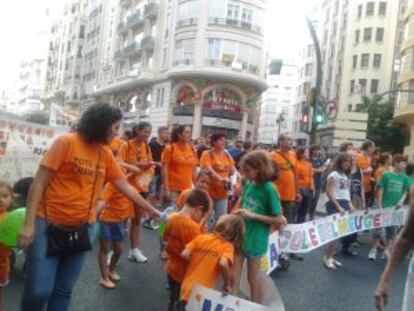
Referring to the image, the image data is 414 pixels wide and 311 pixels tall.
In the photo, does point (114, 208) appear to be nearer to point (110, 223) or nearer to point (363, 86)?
point (110, 223)

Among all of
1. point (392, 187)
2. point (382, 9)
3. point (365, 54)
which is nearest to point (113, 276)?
point (392, 187)

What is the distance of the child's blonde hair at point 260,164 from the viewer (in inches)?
211

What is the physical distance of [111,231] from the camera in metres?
6.41

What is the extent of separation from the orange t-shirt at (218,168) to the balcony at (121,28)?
5179 centimetres

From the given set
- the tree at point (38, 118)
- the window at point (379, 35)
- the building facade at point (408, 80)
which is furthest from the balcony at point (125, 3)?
the building facade at point (408, 80)

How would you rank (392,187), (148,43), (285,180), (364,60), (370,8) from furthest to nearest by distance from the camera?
1. (370,8)
2. (364,60)
3. (148,43)
4. (392,187)
5. (285,180)

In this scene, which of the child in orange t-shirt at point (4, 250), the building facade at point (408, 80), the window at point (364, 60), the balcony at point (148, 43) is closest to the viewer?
the child in orange t-shirt at point (4, 250)

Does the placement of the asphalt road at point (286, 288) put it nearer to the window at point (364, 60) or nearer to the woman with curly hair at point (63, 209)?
the woman with curly hair at point (63, 209)

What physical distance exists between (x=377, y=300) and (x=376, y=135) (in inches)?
1968

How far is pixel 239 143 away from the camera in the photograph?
15445 mm

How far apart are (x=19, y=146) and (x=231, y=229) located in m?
6.20

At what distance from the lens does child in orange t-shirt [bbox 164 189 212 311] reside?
4992 millimetres

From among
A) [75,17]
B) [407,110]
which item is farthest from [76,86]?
[407,110]

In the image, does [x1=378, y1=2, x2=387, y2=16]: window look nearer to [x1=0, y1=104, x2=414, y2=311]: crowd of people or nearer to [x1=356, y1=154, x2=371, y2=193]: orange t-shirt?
[x1=356, y1=154, x2=371, y2=193]: orange t-shirt
